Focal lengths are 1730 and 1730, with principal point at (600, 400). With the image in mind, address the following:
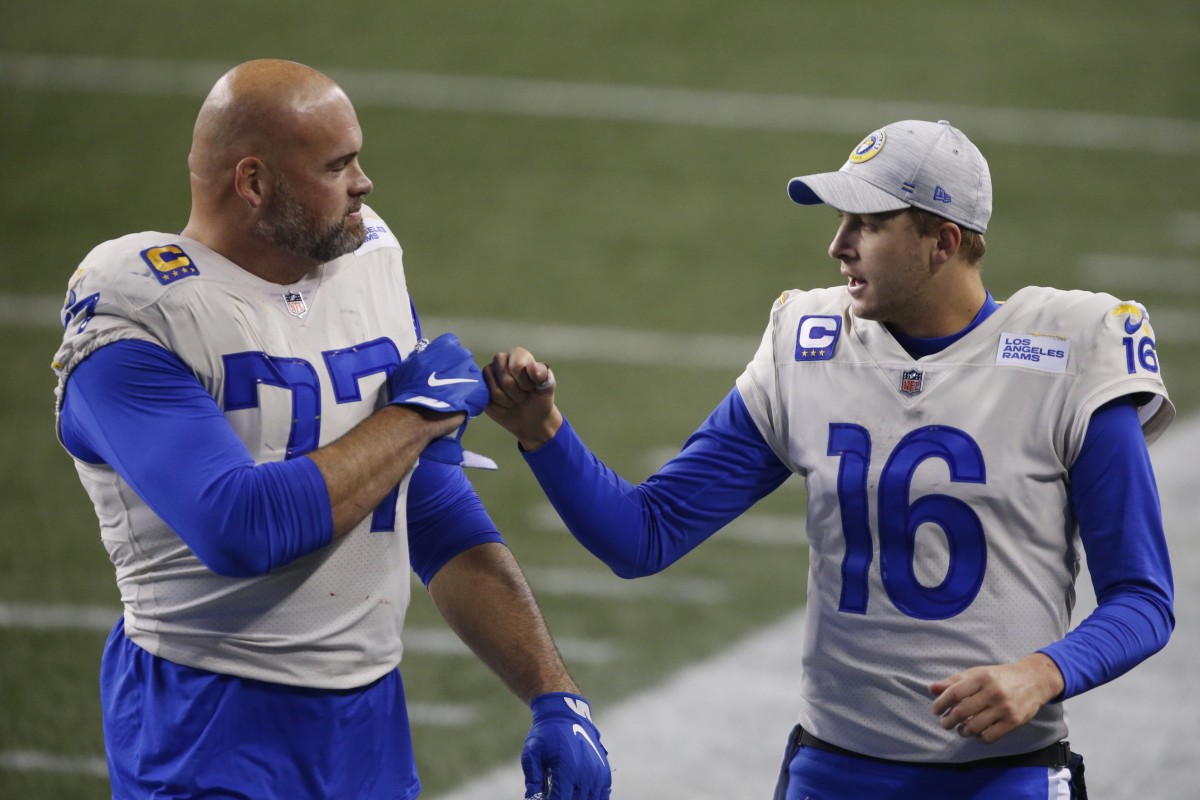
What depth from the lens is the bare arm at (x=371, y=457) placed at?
2607 millimetres

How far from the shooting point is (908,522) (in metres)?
2.80

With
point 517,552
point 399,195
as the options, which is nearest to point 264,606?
point 517,552

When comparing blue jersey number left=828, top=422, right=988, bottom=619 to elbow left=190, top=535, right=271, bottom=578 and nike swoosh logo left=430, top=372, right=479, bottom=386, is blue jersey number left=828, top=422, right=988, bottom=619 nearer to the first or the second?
nike swoosh logo left=430, top=372, right=479, bottom=386

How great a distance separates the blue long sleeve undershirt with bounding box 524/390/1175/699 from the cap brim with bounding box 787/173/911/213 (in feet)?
1.34

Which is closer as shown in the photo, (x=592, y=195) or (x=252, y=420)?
(x=252, y=420)

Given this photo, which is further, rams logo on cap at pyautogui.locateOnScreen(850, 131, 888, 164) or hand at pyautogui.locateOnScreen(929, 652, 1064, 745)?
rams logo on cap at pyautogui.locateOnScreen(850, 131, 888, 164)

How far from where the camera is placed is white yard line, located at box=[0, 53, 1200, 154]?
32.4 feet

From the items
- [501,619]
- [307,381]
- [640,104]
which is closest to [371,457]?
[307,381]

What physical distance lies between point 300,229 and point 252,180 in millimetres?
107

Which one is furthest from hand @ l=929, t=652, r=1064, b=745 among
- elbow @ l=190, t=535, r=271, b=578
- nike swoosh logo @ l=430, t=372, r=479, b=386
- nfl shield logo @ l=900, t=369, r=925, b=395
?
elbow @ l=190, t=535, r=271, b=578

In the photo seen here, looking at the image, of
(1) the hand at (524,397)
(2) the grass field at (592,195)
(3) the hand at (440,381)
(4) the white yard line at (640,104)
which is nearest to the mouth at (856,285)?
(1) the hand at (524,397)

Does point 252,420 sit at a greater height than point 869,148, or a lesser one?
lesser

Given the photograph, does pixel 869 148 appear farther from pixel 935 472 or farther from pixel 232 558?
pixel 232 558

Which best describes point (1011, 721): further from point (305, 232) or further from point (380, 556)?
point (305, 232)
